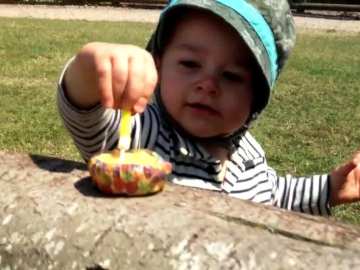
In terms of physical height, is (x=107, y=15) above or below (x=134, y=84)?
below

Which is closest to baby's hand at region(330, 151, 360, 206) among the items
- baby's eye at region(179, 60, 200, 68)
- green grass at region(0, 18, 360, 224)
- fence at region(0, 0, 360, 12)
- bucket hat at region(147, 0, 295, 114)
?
bucket hat at region(147, 0, 295, 114)

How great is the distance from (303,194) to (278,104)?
532 centimetres

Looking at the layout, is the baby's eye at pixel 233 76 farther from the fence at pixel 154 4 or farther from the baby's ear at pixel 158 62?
the fence at pixel 154 4

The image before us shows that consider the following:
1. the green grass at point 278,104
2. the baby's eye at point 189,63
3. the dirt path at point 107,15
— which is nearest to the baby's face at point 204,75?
the baby's eye at point 189,63

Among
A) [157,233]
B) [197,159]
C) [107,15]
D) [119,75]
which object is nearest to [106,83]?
[119,75]

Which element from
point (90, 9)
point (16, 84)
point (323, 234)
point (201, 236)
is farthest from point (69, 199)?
point (90, 9)

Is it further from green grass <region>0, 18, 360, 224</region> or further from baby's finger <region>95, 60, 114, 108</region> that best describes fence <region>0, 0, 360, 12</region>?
baby's finger <region>95, 60, 114, 108</region>

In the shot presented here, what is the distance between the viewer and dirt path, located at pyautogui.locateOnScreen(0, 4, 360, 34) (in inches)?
738

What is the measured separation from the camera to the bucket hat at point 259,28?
1941 millimetres

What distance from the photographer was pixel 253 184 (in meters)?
2.20

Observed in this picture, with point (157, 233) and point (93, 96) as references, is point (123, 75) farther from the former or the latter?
point (157, 233)

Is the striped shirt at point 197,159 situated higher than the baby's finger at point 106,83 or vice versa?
the baby's finger at point 106,83

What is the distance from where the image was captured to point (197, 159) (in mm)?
2051

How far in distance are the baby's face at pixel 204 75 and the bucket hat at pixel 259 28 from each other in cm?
3
